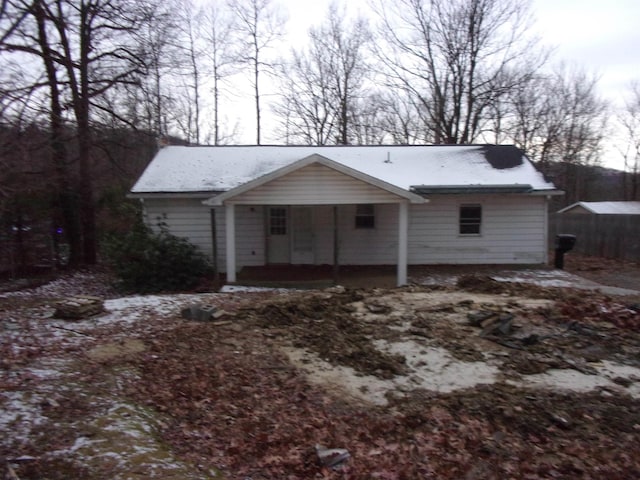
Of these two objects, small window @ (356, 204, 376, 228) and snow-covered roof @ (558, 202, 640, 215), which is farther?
snow-covered roof @ (558, 202, 640, 215)

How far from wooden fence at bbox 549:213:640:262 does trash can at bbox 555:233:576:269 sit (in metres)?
4.50

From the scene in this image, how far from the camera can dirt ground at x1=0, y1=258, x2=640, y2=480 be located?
12.9 feet

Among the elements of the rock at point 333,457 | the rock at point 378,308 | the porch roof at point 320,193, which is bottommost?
the rock at point 333,457

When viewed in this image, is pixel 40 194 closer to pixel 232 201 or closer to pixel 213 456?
pixel 232 201

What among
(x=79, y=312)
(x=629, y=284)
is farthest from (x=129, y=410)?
(x=629, y=284)

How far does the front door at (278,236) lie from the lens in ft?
51.2

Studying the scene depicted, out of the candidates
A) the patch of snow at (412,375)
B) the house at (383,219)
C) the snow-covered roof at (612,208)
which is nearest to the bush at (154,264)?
the house at (383,219)

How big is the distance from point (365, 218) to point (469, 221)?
346cm

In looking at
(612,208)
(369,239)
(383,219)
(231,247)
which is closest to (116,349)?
(231,247)

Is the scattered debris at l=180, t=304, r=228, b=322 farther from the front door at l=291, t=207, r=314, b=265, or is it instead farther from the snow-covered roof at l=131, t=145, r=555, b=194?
the front door at l=291, t=207, r=314, b=265

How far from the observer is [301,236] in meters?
15.7

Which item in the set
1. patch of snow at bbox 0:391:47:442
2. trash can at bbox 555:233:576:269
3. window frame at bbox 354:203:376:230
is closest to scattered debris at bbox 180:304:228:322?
patch of snow at bbox 0:391:47:442

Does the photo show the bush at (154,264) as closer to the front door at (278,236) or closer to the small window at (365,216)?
the front door at (278,236)

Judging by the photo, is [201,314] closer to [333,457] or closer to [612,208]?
[333,457]
